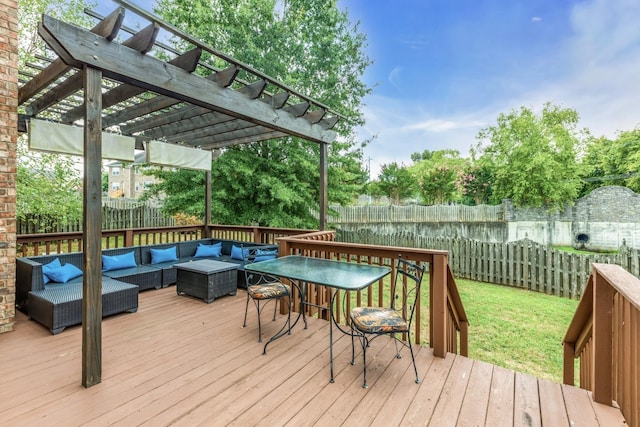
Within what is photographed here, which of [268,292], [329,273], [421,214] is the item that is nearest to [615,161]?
[421,214]

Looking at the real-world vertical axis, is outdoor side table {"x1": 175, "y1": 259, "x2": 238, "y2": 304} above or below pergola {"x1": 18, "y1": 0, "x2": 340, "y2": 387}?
below

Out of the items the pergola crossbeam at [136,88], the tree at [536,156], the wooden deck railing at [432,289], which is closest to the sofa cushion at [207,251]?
the wooden deck railing at [432,289]

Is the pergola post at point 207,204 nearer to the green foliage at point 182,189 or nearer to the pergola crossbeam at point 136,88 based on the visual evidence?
the green foliage at point 182,189

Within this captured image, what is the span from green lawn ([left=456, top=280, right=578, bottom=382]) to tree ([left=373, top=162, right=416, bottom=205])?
19163 mm

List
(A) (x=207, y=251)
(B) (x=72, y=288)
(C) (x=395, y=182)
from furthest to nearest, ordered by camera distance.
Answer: (C) (x=395, y=182), (A) (x=207, y=251), (B) (x=72, y=288)

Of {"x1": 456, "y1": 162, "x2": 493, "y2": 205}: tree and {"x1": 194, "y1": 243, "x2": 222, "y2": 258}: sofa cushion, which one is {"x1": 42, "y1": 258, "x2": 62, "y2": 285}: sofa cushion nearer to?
{"x1": 194, "y1": 243, "x2": 222, "y2": 258}: sofa cushion

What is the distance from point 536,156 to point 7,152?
2198 cm

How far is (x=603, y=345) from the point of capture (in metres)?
2.01

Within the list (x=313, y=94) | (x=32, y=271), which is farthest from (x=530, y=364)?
(x=313, y=94)

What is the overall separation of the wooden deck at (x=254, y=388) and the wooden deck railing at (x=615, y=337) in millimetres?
167

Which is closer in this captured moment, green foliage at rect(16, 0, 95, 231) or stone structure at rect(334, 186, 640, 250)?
green foliage at rect(16, 0, 95, 231)

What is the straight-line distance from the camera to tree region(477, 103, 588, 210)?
17.1 metres

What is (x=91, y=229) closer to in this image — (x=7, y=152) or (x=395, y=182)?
(x=7, y=152)

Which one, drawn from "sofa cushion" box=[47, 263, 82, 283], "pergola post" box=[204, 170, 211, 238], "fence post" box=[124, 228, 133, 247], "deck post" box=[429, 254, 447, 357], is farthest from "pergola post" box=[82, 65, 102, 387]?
"pergola post" box=[204, 170, 211, 238]
